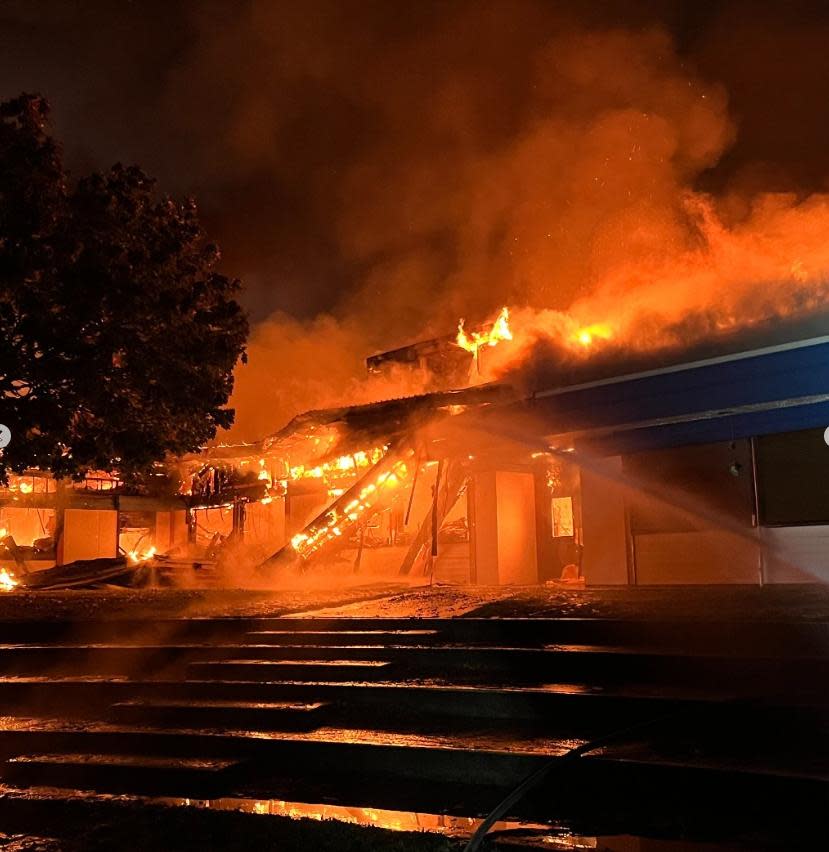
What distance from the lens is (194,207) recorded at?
1308cm

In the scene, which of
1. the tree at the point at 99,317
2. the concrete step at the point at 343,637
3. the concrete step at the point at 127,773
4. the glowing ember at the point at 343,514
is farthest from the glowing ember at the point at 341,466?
the concrete step at the point at 127,773

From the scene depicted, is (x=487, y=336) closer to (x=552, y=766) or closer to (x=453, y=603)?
(x=453, y=603)

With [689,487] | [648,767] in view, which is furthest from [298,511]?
[648,767]

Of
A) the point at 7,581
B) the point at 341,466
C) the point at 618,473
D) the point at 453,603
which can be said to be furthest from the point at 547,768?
the point at 7,581

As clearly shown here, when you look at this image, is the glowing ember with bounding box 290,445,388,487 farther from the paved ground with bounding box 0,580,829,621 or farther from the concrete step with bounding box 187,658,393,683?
the concrete step with bounding box 187,658,393,683

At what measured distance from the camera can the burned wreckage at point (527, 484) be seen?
10.5m

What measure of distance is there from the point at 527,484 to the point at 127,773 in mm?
11572

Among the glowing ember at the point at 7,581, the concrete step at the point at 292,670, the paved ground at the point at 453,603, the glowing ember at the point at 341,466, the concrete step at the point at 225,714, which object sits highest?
the glowing ember at the point at 341,466

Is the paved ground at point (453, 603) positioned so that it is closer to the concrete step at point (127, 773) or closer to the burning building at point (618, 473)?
the burning building at point (618, 473)

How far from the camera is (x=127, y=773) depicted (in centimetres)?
567

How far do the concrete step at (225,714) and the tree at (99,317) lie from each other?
5916mm

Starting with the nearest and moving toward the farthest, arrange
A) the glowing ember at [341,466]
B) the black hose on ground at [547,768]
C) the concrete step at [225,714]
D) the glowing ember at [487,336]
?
the black hose on ground at [547,768]
the concrete step at [225,714]
the glowing ember at [341,466]
the glowing ember at [487,336]

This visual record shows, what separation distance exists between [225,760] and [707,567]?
779 cm

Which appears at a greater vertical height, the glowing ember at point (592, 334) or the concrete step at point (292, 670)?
the glowing ember at point (592, 334)
